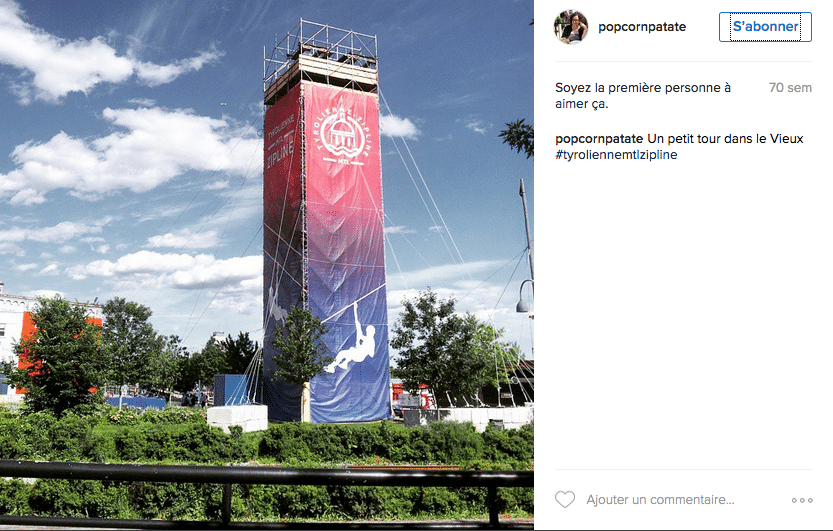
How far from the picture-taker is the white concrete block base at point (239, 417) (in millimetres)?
29906

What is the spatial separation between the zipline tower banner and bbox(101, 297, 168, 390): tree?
24512 millimetres

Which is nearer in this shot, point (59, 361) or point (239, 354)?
point (59, 361)

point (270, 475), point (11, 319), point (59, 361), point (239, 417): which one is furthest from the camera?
point (11, 319)

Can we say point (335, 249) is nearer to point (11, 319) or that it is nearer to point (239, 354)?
point (239, 354)

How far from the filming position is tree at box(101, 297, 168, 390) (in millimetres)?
60375
